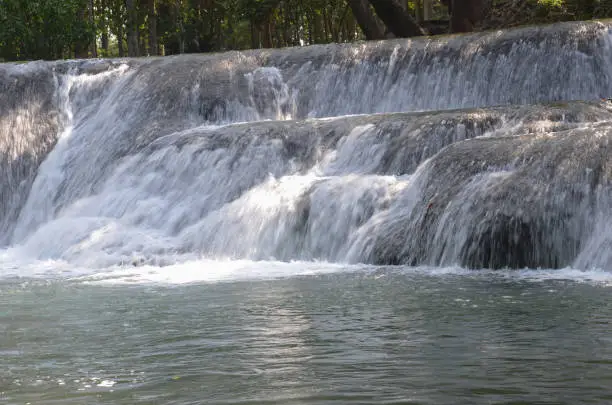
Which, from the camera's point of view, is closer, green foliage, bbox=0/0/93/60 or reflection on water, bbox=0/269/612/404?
reflection on water, bbox=0/269/612/404

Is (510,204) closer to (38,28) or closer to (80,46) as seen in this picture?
(38,28)

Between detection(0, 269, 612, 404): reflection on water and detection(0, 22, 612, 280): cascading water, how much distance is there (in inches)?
68.9

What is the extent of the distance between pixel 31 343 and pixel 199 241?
6935 millimetres

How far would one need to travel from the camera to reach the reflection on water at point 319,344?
16.0 feet

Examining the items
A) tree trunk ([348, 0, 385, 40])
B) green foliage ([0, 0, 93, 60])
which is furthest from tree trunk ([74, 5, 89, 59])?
tree trunk ([348, 0, 385, 40])

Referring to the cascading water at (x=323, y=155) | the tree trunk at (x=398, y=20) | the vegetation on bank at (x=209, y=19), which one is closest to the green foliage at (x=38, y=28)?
the vegetation on bank at (x=209, y=19)

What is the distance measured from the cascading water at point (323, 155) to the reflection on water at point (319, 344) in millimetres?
1749

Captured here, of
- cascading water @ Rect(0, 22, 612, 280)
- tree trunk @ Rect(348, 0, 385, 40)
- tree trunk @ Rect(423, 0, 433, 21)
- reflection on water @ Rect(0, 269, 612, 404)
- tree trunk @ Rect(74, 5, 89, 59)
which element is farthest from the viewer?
tree trunk @ Rect(423, 0, 433, 21)

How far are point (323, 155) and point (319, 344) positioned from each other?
879cm

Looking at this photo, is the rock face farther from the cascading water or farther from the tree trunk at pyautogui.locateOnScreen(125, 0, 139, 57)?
the tree trunk at pyautogui.locateOnScreen(125, 0, 139, 57)

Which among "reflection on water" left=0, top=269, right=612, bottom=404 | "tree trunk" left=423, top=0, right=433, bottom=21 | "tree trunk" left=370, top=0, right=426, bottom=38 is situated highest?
"tree trunk" left=423, top=0, right=433, bottom=21

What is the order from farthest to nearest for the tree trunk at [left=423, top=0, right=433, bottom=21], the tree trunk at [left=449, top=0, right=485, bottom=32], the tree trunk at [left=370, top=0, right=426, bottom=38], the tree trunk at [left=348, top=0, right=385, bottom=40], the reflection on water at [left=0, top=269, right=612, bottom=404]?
the tree trunk at [left=423, top=0, right=433, bottom=21] → the tree trunk at [left=348, top=0, right=385, bottom=40] → the tree trunk at [left=370, top=0, right=426, bottom=38] → the tree trunk at [left=449, top=0, right=485, bottom=32] → the reflection on water at [left=0, top=269, right=612, bottom=404]

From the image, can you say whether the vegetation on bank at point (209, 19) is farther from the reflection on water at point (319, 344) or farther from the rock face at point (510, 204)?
the reflection on water at point (319, 344)

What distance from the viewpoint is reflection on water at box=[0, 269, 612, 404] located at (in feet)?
16.0
